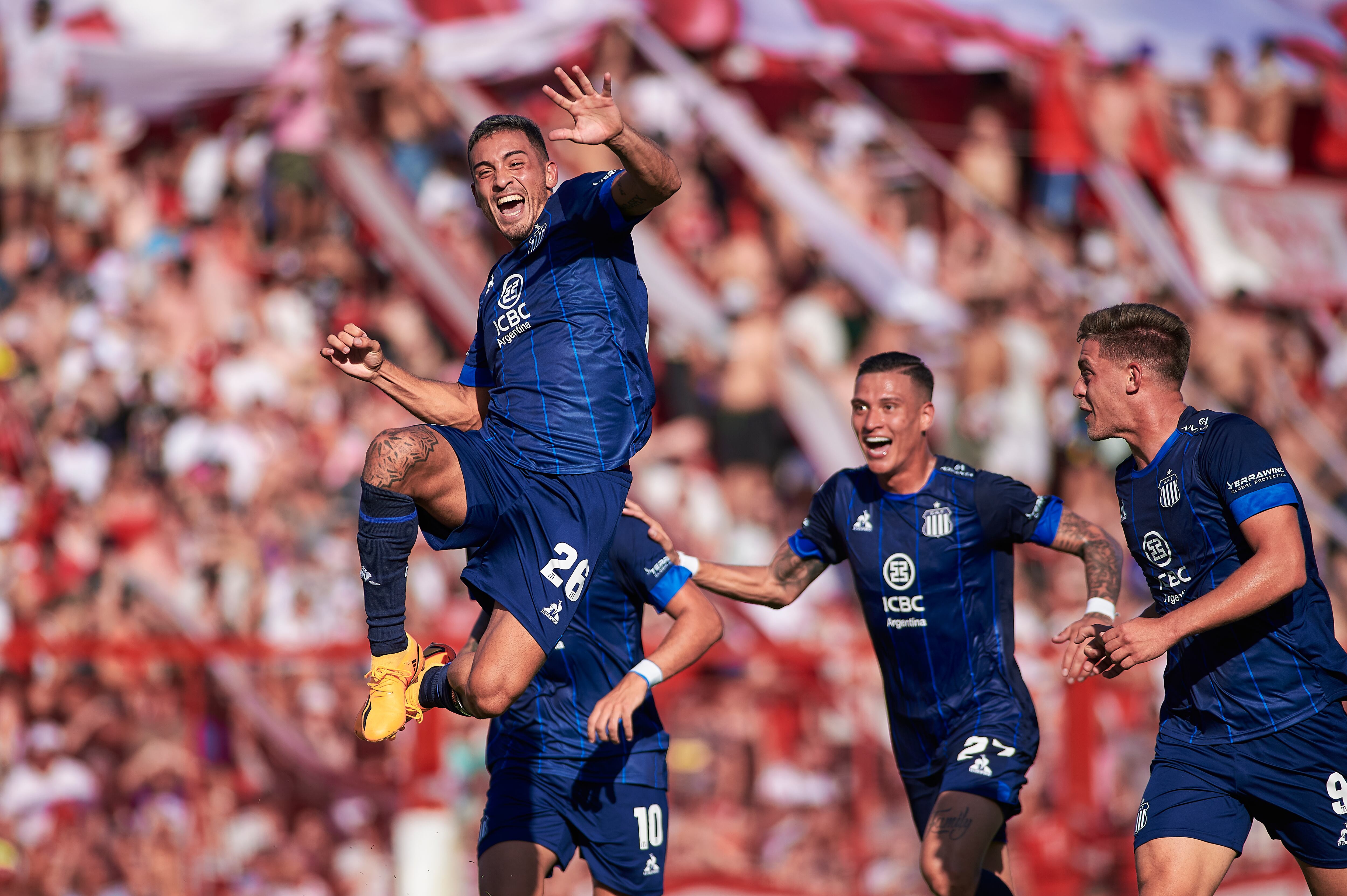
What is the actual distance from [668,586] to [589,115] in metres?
2.15

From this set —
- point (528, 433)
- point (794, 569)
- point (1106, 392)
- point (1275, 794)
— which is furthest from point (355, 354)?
point (1275, 794)

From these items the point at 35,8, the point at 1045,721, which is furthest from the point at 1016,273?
the point at 35,8

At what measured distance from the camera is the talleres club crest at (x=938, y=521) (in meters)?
6.02

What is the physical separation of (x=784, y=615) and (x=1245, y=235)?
8.47m

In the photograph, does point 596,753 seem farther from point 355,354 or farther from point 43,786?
point 43,786

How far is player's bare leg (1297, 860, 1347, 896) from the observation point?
4.74 m

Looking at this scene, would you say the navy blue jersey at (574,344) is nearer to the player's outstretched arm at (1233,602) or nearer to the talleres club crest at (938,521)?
the talleres club crest at (938,521)

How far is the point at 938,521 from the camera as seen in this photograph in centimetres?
604

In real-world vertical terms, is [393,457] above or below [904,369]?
below

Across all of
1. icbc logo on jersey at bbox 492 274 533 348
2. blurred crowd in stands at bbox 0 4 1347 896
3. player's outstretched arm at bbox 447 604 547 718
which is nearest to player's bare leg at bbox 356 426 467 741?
player's outstretched arm at bbox 447 604 547 718

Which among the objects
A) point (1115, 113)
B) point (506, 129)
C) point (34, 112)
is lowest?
point (506, 129)

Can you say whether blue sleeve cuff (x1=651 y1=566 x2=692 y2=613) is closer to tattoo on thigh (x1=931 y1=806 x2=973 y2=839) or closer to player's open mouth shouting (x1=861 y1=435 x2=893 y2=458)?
player's open mouth shouting (x1=861 y1=435 x2=893 y2=458)

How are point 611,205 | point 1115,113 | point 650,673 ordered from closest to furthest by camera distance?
1. point 611,205
2. point 650,673
3. point 1115,113

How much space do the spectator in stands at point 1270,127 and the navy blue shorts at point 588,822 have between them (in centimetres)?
1424
